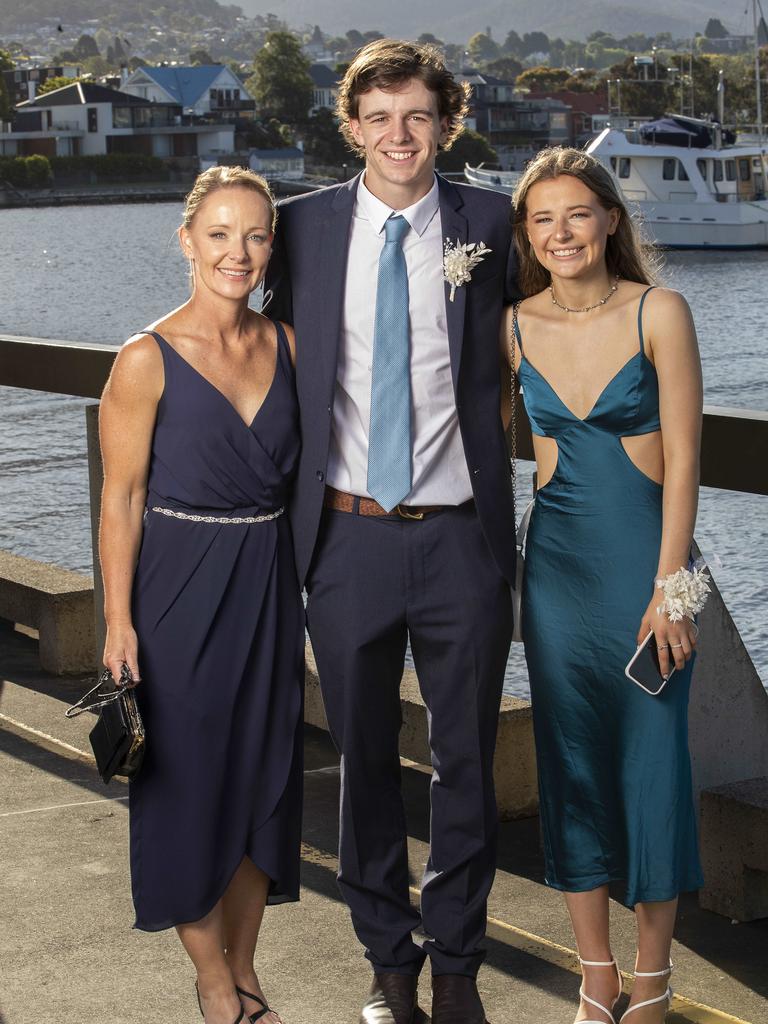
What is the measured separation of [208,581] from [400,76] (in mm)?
918

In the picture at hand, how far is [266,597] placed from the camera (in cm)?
268

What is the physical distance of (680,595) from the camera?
99.8 inches

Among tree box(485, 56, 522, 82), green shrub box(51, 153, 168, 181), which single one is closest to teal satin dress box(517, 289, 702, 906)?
green shrub box(51, 153, 168, 181)

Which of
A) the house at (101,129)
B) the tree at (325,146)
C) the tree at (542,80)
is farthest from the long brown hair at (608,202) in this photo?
the tree at (542,80)

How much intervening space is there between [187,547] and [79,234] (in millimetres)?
77784

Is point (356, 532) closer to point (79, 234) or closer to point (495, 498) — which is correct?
point (495, 498)

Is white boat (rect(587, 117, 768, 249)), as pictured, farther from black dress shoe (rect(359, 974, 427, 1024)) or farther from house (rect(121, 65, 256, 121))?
house (rect(121, 65, 256, 121))

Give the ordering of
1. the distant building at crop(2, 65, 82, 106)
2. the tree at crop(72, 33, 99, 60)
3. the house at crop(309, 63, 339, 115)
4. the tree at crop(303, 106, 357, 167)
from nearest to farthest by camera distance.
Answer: the tree at crop(303, 106, 357, 167), the distant building at crop(2, 65, 82, 106), the house at crop(309, 63, 339, 115), the tree at crop(72, 33, 99, 60)

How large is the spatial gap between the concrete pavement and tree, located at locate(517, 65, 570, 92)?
404 feet

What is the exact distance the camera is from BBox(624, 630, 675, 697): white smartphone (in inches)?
101

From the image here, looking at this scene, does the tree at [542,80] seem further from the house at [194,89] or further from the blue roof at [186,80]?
the blue roof at [186,80]

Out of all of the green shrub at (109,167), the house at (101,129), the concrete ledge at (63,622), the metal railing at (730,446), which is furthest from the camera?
the house at (101,129)

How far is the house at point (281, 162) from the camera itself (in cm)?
8762

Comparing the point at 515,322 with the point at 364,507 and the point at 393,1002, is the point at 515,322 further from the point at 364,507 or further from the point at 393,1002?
the point at 393,1002
